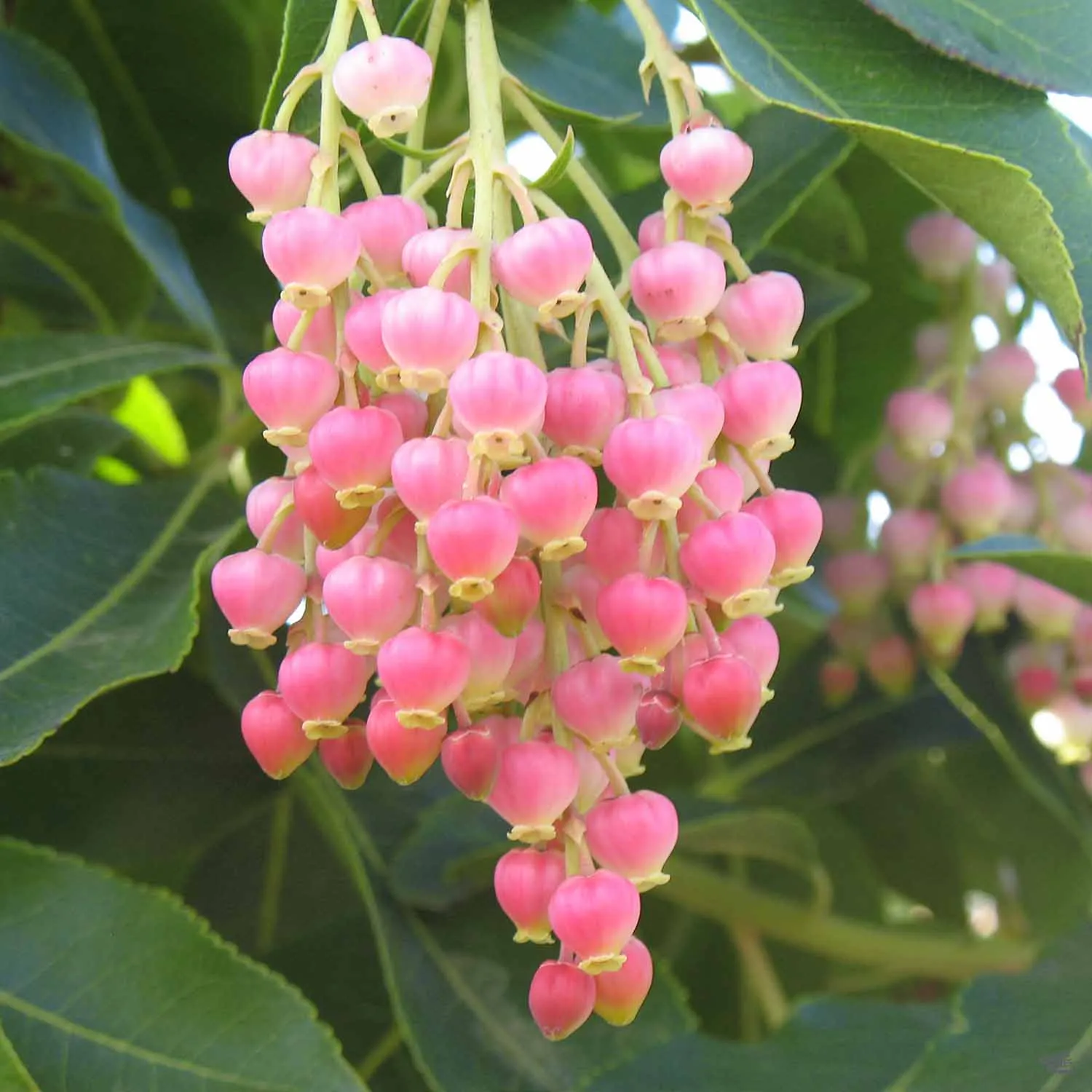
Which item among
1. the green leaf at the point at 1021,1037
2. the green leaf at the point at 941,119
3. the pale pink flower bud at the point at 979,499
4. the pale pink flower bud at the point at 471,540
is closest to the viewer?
the pale pink flower bud at the point at 471,540

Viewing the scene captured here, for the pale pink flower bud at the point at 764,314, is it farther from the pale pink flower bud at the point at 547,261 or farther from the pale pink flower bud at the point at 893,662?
the pale pink flower bud at the point at 893,662

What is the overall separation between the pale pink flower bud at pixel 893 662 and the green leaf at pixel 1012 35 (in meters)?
0.43

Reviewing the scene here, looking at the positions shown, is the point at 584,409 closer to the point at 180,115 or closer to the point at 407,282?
the point at 407,282

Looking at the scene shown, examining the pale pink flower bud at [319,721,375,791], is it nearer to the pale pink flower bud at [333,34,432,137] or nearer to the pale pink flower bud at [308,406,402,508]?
the pale pink flower bud at [308,406,402,508]

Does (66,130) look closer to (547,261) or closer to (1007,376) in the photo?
(547,261)

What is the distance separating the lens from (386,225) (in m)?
0.46

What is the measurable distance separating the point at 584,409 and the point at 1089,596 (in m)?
0.33

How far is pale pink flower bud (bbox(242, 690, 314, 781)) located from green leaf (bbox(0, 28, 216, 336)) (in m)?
0.37

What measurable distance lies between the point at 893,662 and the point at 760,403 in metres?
0.48

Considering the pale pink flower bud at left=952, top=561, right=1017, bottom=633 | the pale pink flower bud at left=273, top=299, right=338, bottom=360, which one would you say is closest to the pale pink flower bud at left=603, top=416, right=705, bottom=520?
the pale pink flower bud at left=273, top=299, right=338, bottom=360

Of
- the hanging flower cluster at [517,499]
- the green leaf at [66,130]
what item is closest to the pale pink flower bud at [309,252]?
the hanging flower cluster at [517,499]

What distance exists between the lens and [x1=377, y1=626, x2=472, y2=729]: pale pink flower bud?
0.41 metres

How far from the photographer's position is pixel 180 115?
853 mm

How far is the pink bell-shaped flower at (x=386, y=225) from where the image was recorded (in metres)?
0.46
